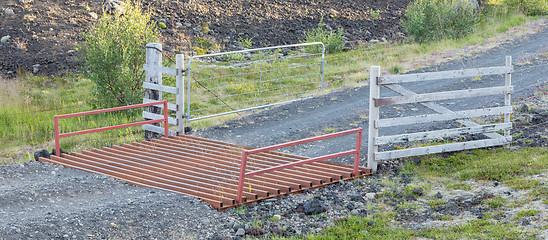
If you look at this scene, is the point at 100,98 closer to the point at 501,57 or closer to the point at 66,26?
Result: the point at 66,26

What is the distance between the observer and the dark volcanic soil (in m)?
20.6

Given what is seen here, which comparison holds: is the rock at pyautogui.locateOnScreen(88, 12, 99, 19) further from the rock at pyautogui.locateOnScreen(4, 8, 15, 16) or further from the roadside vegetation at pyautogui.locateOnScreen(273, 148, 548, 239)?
the roadside vegetation at pyautogui.locateOnScreen(273, 148, 548, 239)

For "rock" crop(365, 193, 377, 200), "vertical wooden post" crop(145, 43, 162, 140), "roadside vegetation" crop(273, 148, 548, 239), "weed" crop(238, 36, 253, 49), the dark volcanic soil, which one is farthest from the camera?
"weed" crop(238, 36, 253, 49)

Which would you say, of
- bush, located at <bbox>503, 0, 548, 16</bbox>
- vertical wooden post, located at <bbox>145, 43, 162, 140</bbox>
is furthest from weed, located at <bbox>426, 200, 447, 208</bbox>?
bush, located at <bbox>503, 0, 548, 16</bbox>

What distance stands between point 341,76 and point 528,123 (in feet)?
25.9

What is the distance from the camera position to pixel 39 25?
21.9 metres

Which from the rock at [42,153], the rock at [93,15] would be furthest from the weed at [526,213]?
the rock at [93,15]

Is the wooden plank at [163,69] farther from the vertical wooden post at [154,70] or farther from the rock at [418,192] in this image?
the rock at [418,192]

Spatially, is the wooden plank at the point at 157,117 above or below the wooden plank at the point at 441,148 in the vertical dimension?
above

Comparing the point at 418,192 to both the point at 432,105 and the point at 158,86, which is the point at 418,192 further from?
the point at 158,86

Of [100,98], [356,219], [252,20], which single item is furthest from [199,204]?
[252,20]

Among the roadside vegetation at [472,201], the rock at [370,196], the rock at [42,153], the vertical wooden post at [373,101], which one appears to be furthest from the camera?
the rock at [42,153]

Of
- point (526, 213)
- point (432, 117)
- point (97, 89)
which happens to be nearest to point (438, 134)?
point (432, 117)

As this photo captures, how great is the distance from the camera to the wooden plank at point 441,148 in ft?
29.2
